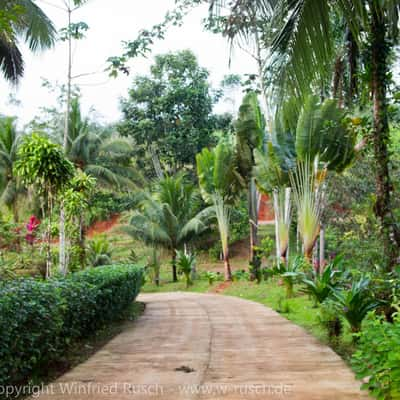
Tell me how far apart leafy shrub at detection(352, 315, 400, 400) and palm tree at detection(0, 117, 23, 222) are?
68.0 feet

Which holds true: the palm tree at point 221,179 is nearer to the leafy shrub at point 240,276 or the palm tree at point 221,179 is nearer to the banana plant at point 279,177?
the leafy shrub at point 240,276

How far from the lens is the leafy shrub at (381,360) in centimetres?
347

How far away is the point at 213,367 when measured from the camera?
18.2ft

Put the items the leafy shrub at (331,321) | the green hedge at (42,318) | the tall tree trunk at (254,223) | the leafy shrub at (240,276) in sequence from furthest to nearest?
the leafy shrub at (240,276)
the tall tree trunk at (254,223)
the leafy shrub at (331,321)
the green hedge at (42,318)

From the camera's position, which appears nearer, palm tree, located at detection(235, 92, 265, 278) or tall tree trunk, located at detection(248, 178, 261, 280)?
palm tree, located at detection(235, 92, 265, 278)

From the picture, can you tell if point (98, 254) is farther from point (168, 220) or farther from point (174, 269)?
point (174, 269)

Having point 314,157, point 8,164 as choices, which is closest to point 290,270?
point 314,157

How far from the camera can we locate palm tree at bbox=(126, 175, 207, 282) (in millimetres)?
21109

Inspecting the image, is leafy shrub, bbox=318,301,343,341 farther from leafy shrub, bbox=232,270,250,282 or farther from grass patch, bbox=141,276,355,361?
leafy shrub, bbox=232,270,250,282

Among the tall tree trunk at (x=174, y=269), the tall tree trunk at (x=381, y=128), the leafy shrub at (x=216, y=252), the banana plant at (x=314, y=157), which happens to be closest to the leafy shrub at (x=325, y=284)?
the tall tree trunk at (x=381, y=128)

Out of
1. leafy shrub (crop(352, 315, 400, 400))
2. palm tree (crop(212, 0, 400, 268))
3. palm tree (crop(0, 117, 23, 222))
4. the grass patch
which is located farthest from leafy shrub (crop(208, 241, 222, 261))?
leafy shrub (crop(352, 315, 400, 400))

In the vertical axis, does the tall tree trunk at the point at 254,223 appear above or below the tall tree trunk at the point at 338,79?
below

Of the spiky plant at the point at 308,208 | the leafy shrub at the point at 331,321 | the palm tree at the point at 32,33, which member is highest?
the palm tree at the point at 32,33

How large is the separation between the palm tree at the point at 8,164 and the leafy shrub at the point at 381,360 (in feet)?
68.0
